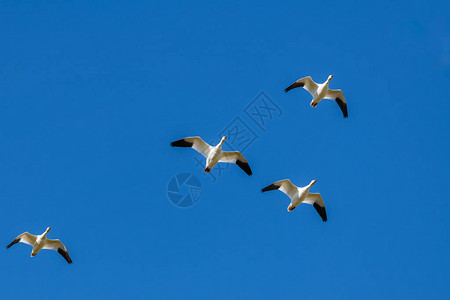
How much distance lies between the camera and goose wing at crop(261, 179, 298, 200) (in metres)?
27.1

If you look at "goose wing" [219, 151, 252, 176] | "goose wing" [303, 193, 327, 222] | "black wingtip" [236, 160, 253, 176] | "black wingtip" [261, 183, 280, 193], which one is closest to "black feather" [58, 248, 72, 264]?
"goose wing" [219, 151, 252, 176]

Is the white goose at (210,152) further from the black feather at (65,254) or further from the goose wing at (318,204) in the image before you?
the black feather at (65,254)

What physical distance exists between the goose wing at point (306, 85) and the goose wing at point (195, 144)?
5.29 metres

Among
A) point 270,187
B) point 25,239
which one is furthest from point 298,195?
point 25,239

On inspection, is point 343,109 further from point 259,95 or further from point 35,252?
point 35,252

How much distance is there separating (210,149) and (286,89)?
17.4 ft

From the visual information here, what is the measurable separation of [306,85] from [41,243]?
15430mm

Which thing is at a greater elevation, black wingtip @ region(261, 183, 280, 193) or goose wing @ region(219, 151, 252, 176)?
goose wing @ region(219, 151, 252, 176)

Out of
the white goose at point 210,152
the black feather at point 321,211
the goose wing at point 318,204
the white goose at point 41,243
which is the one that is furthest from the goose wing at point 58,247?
the black feather at point 321,211

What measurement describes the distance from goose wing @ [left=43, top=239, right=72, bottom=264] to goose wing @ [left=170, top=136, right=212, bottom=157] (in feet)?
27.1

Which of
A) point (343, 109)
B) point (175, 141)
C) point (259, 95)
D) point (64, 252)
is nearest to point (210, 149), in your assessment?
point (175, 141)

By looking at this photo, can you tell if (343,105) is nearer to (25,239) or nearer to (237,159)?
(237,159)

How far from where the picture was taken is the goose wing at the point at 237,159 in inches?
1056

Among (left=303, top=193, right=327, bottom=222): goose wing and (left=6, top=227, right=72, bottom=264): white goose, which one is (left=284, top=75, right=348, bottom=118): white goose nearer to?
(left=303, top=193, right=327, bottom=222): goose wing
